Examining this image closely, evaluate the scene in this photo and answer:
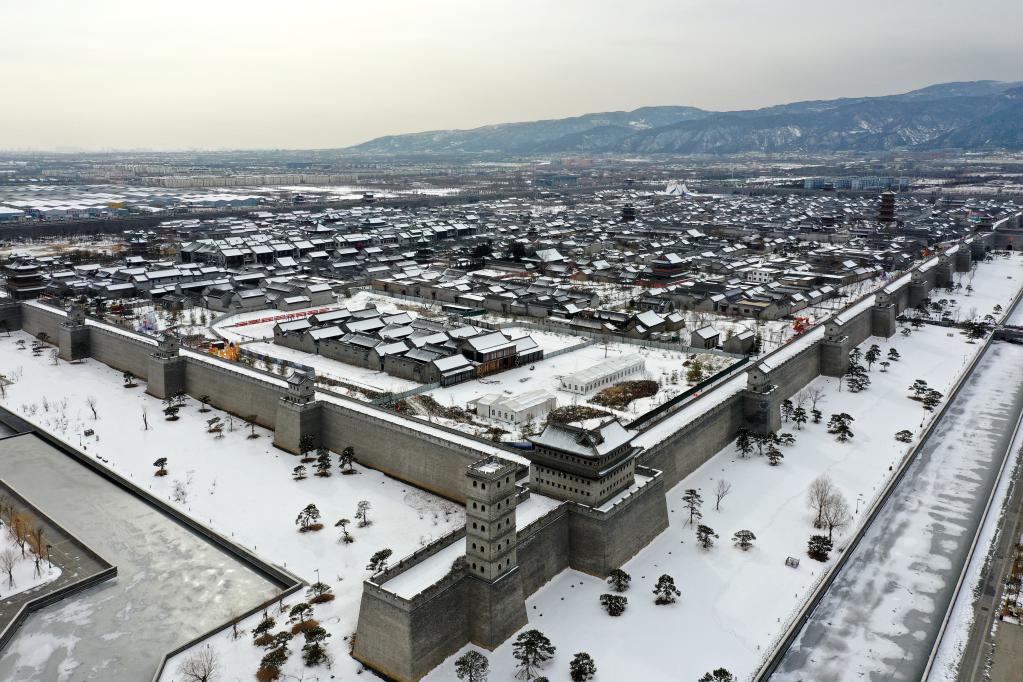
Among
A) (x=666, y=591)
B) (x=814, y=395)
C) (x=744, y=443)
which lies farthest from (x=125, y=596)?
(x=814, y=395)

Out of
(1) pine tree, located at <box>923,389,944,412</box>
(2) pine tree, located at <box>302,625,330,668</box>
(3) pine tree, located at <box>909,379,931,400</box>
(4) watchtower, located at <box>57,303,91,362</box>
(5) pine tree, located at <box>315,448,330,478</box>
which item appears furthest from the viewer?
(4) watchtower, located at <box>57,303,91,362</box>

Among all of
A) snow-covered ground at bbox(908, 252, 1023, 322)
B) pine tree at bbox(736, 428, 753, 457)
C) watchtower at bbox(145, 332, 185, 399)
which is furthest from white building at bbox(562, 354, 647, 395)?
snow-covered ground at bbox(908, 252, 1023, 322)

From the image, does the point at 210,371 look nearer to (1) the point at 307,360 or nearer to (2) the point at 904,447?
(1) the point at 307,360

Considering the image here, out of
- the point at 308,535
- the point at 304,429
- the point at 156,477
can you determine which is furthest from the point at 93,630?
the point at 304,429

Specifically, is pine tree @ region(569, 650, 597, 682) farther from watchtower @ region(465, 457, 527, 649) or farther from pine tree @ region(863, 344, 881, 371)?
pine tree @ region(863, 344, 881, 371)

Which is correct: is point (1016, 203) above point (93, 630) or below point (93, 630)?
above

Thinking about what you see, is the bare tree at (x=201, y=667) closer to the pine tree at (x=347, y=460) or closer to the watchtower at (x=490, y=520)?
the watchtower at (x=490, y=520)
